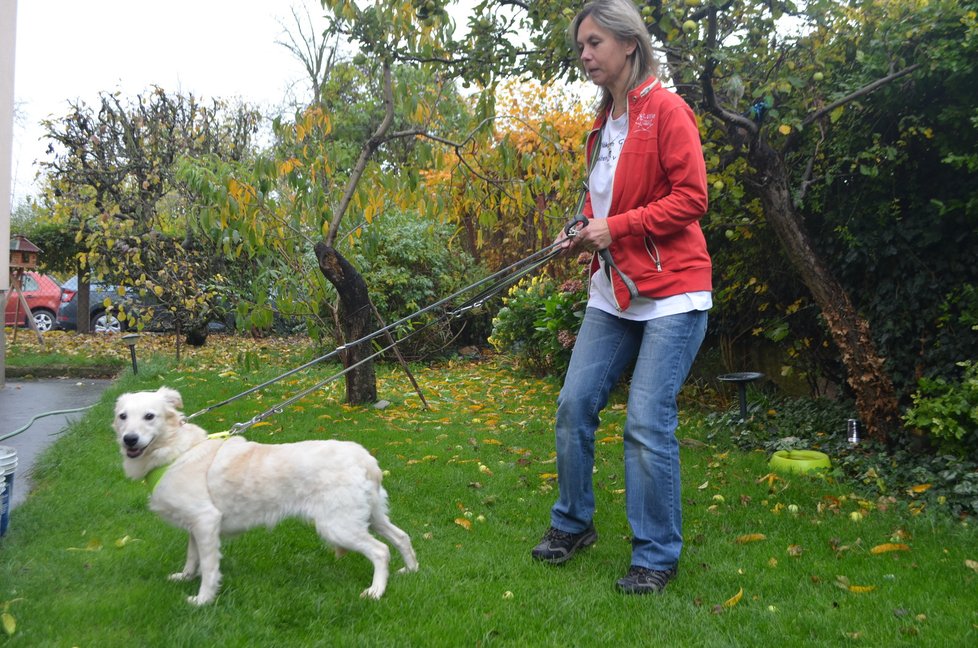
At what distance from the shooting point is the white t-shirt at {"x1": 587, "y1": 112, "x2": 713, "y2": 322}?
2.97 meters

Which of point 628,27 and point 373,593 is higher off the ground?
point 628,27

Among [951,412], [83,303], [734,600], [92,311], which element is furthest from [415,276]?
[734,600]

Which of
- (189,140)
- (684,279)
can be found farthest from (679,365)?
(189,140)

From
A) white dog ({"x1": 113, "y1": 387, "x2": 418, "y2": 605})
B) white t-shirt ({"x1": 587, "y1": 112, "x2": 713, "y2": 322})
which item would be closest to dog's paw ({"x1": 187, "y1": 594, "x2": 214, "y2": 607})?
white dog ({"x1": 113, "y1": 387, "x2": 418, "y2": 605})

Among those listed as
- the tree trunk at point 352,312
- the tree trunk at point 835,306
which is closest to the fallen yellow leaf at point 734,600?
the tree trunk at point 835,306

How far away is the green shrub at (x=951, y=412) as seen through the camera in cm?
408

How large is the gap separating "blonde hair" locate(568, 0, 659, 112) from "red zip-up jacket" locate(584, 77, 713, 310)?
7 cm

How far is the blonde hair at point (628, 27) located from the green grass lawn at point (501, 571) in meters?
2.12

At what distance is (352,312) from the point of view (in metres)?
6.87

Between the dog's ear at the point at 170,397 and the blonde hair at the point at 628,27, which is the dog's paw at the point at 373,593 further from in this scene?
the blonde hair at the point at 628,27

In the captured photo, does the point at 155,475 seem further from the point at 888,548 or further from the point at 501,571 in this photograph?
the point at 888,548

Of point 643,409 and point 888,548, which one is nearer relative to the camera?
point 643,409

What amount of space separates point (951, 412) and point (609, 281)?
7.84 ft

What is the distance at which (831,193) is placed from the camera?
537 centimetres
